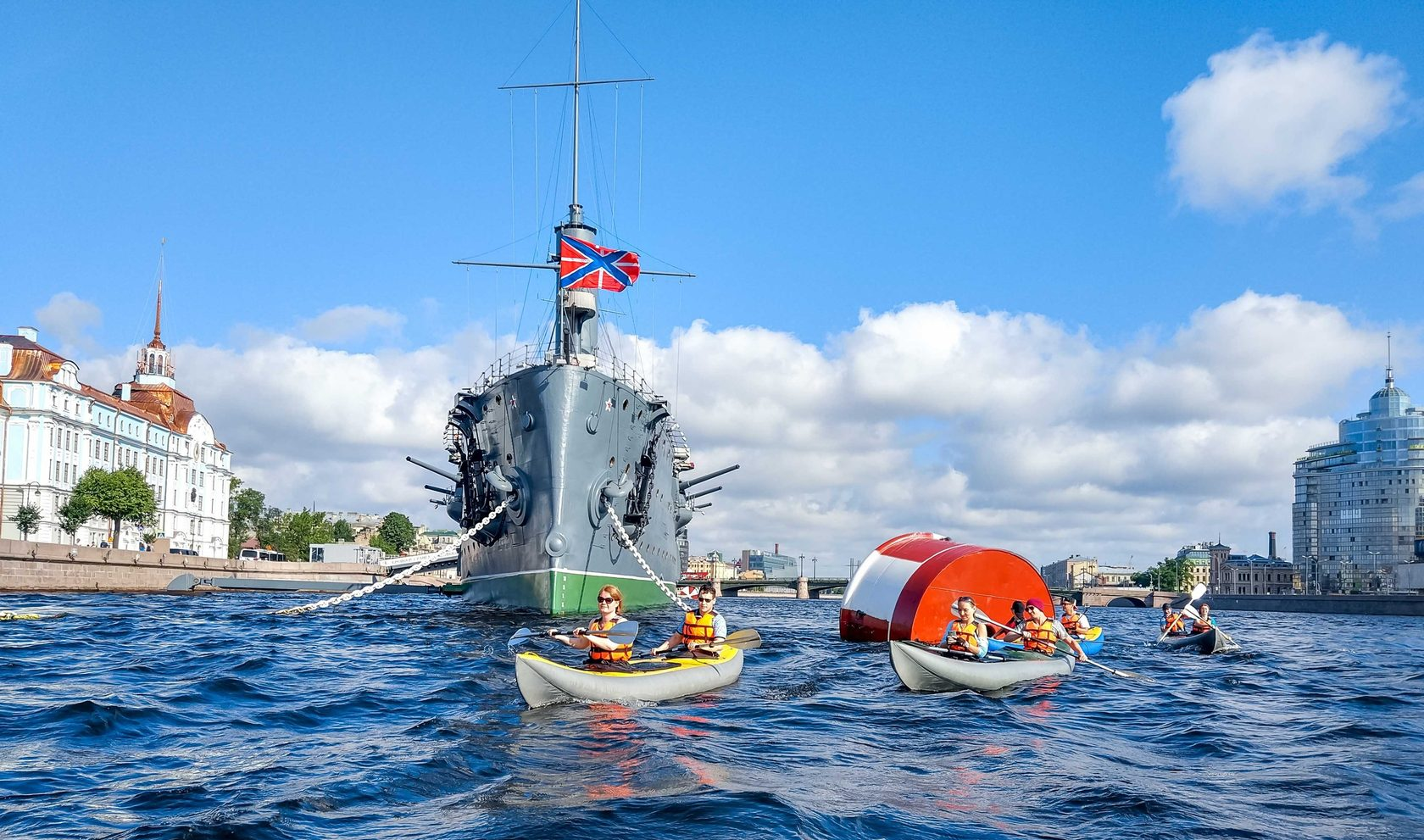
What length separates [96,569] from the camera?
51.9m

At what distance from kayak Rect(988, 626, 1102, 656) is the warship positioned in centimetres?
1091

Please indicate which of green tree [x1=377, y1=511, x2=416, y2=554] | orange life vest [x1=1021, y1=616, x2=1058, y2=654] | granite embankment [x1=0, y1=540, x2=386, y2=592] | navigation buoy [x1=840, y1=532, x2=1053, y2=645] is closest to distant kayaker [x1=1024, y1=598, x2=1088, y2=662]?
→ orange life vest [x1=1021, y1=616, x2=1058, y2=654]

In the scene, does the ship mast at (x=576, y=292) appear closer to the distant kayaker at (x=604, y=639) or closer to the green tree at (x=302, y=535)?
the distant kayaker at (x=604, y=639)

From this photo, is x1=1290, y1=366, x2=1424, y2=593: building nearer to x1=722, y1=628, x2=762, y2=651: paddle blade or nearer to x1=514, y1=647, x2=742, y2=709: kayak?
x1=722, y1=628, x2=762, y2=651: paddle blade

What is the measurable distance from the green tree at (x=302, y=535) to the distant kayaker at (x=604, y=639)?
11793cm

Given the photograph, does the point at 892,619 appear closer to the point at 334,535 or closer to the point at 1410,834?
the point at 1410,834

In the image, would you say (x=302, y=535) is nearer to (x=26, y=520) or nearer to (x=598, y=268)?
(x=26, y=520)

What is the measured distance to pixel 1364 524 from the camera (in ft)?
594

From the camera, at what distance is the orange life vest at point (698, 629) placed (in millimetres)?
17656

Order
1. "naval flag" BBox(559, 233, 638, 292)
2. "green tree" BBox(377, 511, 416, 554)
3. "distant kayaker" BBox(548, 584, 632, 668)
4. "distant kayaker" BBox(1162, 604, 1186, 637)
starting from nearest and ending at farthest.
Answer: "distant kayaker" BBox(548, 584, 632, 668) → "distant kayaker" BBox(1162, 604, 1186, 637) → "naval flag" BBox(559, 233, 638, 292) → "green tree" BBox(377, 511, 416, 554)

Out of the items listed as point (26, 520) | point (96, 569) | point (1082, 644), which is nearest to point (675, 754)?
point (1082, 644)

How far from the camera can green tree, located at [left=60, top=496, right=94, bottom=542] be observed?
70.5m

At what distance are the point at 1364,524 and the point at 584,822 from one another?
20747 cm

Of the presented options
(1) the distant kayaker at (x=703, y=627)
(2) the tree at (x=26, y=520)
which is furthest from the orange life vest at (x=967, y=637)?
(2) the tree at (x=26, y=520)
